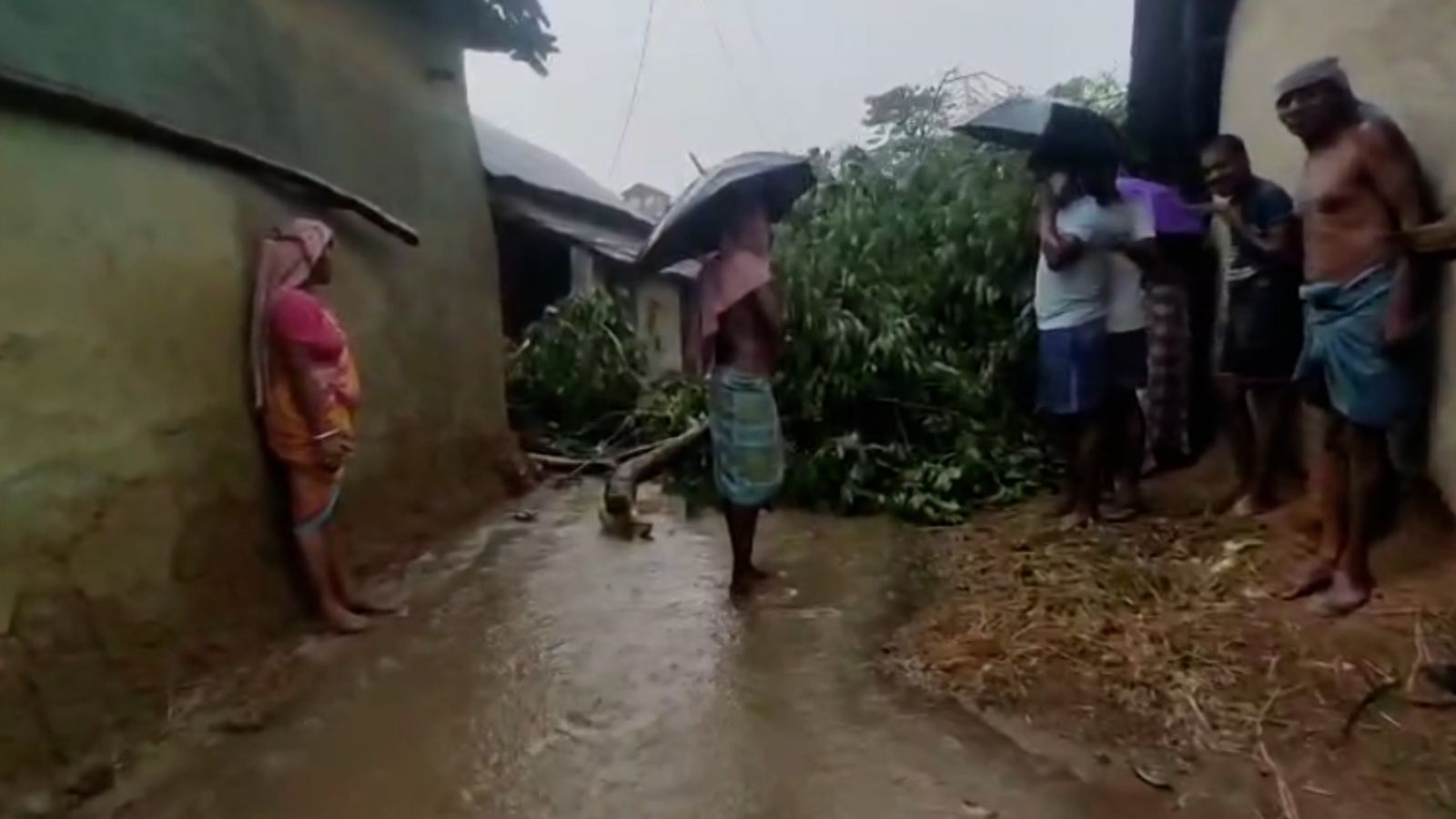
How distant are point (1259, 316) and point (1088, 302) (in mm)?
871

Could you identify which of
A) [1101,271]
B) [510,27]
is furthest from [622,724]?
[510,27]

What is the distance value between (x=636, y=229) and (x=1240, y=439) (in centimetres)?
962

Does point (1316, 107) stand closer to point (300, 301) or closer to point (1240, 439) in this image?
point (1240, 439)

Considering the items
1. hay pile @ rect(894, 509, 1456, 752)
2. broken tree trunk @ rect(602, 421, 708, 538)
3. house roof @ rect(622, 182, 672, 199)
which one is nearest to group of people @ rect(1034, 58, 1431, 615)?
hay pile @ rect(894, 509, 1456, 752)

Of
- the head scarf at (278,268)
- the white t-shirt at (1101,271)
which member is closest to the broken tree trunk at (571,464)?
the white t-shirt at (1101,271)

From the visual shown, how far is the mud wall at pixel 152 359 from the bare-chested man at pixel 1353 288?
381 cm

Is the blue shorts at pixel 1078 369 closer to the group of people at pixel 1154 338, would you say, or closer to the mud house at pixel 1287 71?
the group of people at pixel 1154 338

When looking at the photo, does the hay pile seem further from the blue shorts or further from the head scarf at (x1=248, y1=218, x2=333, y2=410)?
the head scarf at (x1=248, y1=218, x2=333, y2=410)

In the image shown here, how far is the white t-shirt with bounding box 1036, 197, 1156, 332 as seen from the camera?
566 centimetres

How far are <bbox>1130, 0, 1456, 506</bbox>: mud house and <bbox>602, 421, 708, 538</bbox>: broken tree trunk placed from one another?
349cm

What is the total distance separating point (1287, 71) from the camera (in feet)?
18.2

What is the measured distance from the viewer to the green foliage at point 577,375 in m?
10.1

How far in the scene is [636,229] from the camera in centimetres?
1423

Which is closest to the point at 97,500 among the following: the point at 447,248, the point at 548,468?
the point at 447,248
